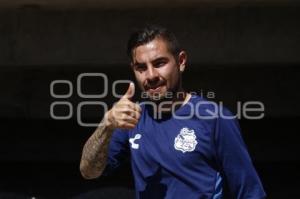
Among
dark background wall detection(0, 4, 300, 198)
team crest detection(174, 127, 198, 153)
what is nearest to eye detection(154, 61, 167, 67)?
team crest detection(174, 127, 198, 153)

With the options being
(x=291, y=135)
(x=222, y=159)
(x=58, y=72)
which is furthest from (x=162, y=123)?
(x=291, y=135)

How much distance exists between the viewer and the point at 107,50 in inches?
182

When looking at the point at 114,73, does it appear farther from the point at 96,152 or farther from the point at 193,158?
the point at 193,158

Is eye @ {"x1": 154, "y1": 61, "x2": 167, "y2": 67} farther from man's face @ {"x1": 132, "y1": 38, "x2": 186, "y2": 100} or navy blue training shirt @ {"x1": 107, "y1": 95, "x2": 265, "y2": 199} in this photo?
navy blue training shirt @ {"x1": 107, "y1": 95, "x2": 265, "y2": 199}

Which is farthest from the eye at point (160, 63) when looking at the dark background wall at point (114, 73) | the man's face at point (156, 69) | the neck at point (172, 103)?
the dark background wall at point (114, 73)

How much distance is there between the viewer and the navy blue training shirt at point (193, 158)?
2.06m

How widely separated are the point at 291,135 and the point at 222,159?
346cm

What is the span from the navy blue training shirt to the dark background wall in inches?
86.7

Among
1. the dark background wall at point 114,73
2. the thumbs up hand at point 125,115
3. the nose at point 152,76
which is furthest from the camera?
the dark background wall at point 114,73

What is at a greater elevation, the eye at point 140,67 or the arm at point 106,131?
the eye at point 140,67

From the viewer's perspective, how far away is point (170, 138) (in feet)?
6.87

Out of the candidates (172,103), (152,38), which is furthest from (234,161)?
(152,38)

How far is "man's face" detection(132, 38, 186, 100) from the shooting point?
2.09 metres

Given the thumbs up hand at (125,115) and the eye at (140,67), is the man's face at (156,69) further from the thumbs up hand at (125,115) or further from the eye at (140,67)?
the thumbs up hand at (125,115)
